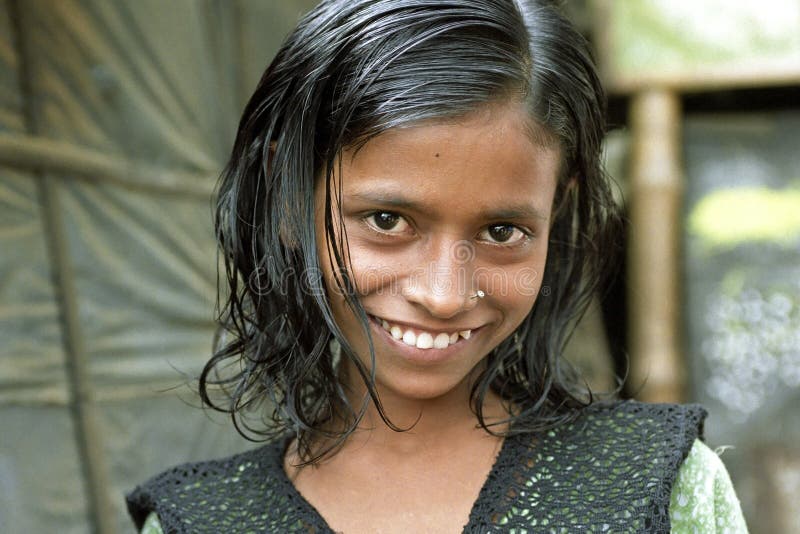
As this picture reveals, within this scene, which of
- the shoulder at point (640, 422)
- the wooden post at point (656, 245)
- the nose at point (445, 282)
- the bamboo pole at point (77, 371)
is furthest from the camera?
the wooden post at point (656, 245)

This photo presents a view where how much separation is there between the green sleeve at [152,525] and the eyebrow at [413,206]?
0.55 meters

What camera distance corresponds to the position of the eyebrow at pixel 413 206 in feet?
3.72

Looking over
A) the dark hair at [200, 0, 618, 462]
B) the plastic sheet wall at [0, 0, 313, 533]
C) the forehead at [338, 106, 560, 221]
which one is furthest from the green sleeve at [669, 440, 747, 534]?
the plastic sheet wall at [0, 0, 313, 533]

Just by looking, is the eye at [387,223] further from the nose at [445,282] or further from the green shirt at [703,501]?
the green shirt at [703,501]

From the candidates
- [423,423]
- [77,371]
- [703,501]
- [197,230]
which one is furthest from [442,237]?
[197,230]

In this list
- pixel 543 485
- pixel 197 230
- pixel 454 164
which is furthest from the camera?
pixel 197 230

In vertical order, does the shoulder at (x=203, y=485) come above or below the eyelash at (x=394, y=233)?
below

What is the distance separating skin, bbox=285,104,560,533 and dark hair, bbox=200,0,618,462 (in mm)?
24

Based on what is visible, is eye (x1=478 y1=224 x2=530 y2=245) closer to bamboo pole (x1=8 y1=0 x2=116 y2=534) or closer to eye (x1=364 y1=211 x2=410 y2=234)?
eye (x1=364 y1=211 x2=410 y2=234)

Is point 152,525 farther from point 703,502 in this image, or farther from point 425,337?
point 703,502

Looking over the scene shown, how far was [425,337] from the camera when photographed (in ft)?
3.88

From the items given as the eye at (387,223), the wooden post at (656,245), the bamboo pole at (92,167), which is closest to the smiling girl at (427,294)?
the eye at (387,223)

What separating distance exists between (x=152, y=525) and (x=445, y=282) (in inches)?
22.3

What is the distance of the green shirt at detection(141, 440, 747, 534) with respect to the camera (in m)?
1.19
